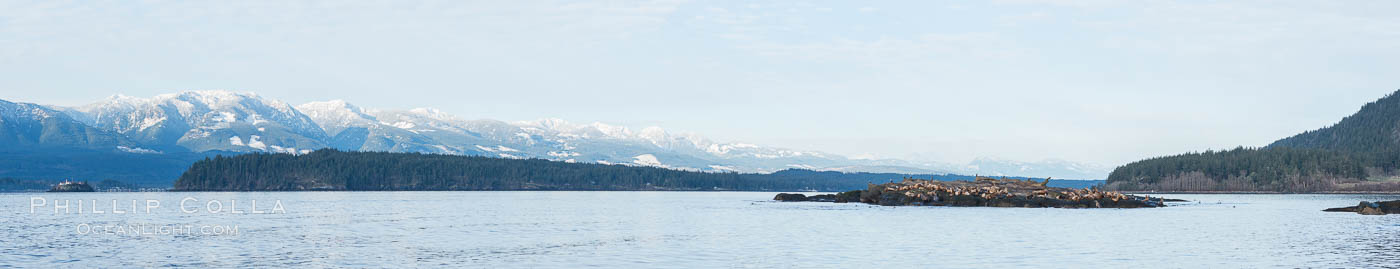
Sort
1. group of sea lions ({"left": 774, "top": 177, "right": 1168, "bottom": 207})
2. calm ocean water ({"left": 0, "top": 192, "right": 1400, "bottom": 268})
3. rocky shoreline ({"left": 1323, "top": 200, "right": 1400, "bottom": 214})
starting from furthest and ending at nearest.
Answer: group of sea lions ({"left": 774, "top": 177, "right": 1168, "bottom": 207}) < rocky shoreline ({"left": 1323, "top": 200, "right": 1400, "bottom": 214}) < calm ocean water ({"left": 0, "top": 192, "right": 1400, "bottom": 268})

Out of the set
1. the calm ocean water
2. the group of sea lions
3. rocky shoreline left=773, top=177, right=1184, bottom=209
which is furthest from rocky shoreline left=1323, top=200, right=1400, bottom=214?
the group of sea lions

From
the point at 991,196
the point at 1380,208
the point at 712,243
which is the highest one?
the point at 991,196

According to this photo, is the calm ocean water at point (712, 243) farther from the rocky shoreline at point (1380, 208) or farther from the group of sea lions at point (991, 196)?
the group of sea lions at point (991, 196)

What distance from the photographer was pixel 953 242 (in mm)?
56281

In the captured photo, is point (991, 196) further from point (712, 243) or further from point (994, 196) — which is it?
point (712, 243)

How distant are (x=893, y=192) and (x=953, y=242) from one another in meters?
73.7

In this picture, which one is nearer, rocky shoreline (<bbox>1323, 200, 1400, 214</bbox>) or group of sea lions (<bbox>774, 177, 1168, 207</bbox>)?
rocky shoreline (<bbox>1323, 200, 1400, 214</bbox>)

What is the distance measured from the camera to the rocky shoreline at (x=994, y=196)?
4601 inches

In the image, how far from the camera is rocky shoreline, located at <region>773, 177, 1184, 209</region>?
383ft

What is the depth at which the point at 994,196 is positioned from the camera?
395 ft

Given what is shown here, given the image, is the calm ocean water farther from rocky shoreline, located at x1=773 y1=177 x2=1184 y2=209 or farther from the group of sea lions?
the group of sea lions

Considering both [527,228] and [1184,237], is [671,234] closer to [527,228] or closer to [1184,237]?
[527,228]

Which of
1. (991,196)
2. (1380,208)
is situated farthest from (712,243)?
(991,196)

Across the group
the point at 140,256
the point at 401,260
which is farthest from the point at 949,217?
the point at 140,256
